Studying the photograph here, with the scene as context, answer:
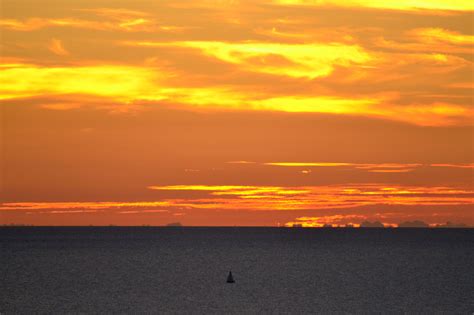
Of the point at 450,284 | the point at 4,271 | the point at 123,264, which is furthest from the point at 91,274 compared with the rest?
the point at 450,284

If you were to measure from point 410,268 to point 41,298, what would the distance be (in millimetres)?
41913

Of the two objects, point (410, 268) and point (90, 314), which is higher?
point (90, 314)

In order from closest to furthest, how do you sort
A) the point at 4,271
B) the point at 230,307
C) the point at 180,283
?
1. the point at 230,307
2. the point at 180,283
3. the point at 4,271

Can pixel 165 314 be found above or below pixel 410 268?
above

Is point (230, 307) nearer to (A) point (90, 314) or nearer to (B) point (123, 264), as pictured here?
(A) point (90, 314)

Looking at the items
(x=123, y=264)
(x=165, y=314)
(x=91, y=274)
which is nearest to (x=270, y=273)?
(x=91, y=274)

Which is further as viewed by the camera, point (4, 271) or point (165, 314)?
point (4, 271)

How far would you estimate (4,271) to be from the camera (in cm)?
7862

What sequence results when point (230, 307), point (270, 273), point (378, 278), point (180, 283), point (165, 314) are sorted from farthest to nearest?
point (270, 273) → point (378, 278) → point (180, 283) → point (230, 307) → point (165, 314)

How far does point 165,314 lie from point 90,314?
12.2ft

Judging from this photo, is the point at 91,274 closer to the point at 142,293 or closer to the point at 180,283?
the point at 180,283

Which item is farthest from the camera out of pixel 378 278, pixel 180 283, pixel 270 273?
pixel 270 273

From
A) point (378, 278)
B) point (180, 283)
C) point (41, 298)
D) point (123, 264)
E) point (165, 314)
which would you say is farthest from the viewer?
point (123, 264)

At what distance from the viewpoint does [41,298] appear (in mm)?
50969
